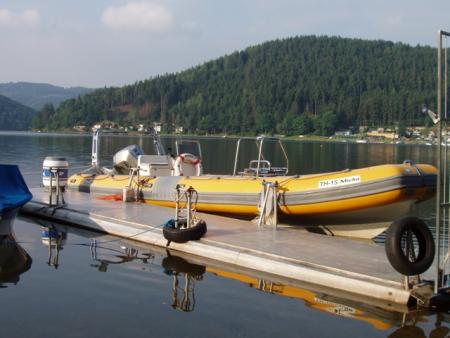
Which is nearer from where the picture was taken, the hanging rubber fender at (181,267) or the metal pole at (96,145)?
the hanging rubber fender at (181,267)

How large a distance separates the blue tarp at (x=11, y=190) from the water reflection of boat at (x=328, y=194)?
11.4 feet

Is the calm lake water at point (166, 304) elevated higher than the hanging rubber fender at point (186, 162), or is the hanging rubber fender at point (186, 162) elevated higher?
the hanging rubber fender at point (186, 162)

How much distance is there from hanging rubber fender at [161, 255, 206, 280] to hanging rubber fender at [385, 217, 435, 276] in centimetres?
291

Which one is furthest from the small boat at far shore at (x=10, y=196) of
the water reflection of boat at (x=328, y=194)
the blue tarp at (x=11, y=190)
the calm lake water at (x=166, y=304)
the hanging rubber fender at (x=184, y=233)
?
the water reflection of boat at (x=328, y=194)

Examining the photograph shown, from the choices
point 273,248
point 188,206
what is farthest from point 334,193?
point 188,206

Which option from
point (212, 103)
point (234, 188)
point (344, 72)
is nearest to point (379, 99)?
point (344, 72)

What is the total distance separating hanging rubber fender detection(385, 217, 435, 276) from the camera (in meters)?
6.90

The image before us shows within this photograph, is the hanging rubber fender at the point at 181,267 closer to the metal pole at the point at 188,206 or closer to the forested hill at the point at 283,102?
the metal pole at the point at 188,206

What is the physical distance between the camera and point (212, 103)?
18625 centimetres

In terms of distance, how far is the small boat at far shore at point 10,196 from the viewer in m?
10.3

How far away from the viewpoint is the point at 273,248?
8.91 m

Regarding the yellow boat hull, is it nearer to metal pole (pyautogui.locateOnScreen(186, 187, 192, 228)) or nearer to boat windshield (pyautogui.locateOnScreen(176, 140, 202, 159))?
metal pole (pyautogui.locateOnScreen(186, 187, 192, 228))

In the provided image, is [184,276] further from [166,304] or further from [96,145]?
[96,145]

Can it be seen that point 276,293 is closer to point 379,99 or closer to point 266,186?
point 266,186
